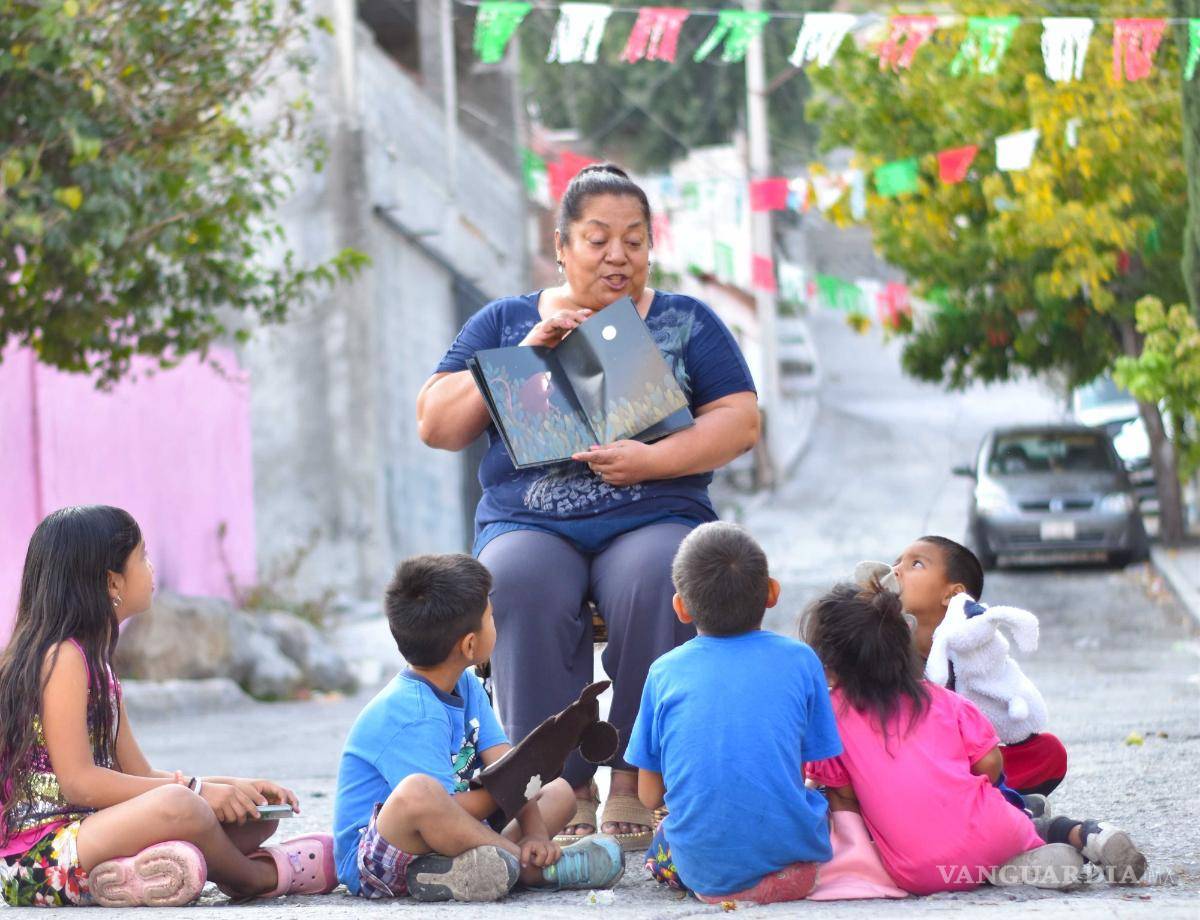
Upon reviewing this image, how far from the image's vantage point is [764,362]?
2652 cm

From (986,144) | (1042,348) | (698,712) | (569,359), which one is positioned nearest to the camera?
(698,712)

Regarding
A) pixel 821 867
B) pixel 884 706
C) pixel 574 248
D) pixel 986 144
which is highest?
pixel 986 144

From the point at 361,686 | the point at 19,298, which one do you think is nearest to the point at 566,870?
the point at 19,298

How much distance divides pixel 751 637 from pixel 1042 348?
15692mm

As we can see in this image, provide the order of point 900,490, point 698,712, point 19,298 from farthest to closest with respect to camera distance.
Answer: point 900,490 → point 19,298 → point 698,712

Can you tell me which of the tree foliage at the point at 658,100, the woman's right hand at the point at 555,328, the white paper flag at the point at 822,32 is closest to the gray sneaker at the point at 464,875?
the woman's right hand at the point at 555,328

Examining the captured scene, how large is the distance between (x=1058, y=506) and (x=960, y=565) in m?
12.8

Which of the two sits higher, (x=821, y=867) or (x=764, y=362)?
(x=764, y=362)

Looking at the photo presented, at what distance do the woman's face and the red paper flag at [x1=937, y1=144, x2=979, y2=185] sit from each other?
40.3 feet

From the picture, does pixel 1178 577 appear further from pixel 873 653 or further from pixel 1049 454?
pixel 873 653

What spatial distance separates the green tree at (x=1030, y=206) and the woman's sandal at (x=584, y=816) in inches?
428

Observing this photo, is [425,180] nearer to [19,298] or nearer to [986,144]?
[986,144]

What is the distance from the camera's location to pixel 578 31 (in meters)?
12.6

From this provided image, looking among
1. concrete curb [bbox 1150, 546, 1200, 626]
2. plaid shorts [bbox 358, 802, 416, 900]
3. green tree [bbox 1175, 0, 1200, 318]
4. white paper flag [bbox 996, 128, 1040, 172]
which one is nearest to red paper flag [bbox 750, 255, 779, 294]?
concrete curb [bbox 1150, 546, 1200, 626]
